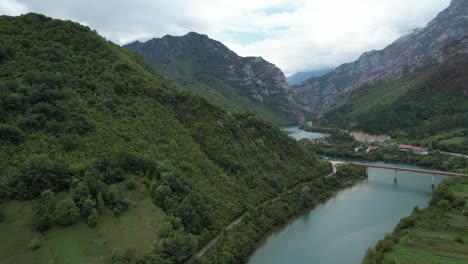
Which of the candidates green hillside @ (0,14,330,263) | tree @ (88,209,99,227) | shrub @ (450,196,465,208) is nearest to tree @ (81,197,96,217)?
green hillside @ (0,14,330,263)

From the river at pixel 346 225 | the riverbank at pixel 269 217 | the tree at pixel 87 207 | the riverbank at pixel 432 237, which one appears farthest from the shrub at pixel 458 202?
the tree at pixel 87 207

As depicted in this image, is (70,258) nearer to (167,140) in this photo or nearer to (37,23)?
(167,140)

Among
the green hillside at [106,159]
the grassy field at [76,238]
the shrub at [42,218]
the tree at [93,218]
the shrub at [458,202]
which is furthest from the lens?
the shrub at [458,202]

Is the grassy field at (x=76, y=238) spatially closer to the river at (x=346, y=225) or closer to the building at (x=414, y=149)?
the river at (x=346, y=225)

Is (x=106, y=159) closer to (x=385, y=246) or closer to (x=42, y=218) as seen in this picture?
(x=42, y=218)

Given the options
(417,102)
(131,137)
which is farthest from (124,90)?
(417,102)

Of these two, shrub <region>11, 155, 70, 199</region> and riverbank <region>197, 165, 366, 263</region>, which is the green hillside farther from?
riverbank <region>197, 165, 366, 263</region>
